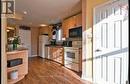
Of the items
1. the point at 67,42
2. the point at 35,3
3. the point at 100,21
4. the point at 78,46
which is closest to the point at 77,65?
the point at 78,46

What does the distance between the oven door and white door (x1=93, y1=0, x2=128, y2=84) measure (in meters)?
1.65

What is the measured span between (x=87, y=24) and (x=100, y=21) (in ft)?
1.60

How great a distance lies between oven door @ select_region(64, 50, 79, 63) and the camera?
231 inches

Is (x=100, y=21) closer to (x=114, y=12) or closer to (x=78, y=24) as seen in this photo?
(x=114, y=12)

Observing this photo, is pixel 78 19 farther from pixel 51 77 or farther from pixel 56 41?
pixel 56 41

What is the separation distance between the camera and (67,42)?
280 inches

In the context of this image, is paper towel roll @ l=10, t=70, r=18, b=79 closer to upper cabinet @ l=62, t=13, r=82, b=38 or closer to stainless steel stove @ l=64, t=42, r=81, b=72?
stainless steel stove @ l=64, t=42, r=81, b=72

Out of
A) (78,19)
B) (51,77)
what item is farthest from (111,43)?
(78,19)

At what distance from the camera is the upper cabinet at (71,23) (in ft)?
20.5

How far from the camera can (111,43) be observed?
3.75 meters

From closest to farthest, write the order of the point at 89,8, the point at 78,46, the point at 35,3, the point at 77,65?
1. the point at 89,8
2. the point at 35,3
3. the point at 77,65
4. the point at 78,46

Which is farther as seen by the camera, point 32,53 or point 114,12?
point 32,53

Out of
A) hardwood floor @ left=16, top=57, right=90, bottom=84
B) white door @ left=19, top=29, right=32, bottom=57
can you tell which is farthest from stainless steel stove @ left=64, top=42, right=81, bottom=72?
white door @ left=19, top=29, right=32, bottom=57

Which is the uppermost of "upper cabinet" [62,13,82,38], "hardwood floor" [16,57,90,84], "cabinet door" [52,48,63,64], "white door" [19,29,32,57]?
"upper cabinet" [62,13,82,38]
